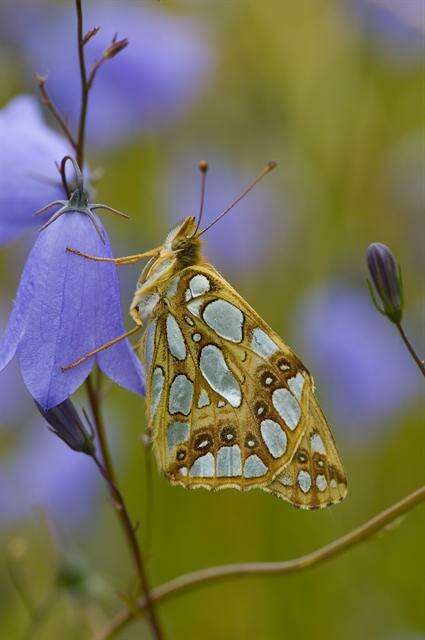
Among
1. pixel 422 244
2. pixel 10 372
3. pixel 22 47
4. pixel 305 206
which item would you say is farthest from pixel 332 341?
pixel 22 47

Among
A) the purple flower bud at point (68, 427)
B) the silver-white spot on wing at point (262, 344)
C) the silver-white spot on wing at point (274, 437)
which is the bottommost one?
the silver-white spot on wing at point (274, 437)

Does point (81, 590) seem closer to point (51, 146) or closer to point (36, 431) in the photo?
point (51, 146)

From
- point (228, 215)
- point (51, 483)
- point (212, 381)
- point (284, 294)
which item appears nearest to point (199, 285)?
point (212, 381)

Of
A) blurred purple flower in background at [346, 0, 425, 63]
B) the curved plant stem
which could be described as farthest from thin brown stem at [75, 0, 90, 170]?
blurred purple flower in background at [346, 0, 425, 63]

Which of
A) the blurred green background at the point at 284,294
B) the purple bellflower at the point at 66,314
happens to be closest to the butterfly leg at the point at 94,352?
the purple bellflower at the point at 66,314

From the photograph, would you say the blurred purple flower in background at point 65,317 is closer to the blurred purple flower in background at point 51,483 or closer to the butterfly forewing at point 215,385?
the butterfly forewing at point 215,385

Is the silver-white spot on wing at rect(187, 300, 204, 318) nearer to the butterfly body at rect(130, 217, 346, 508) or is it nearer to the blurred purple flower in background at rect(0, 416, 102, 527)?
the butterfly body at rect(130, 217, 346, 508)

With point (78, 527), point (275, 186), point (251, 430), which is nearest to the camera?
point (251, 430)
